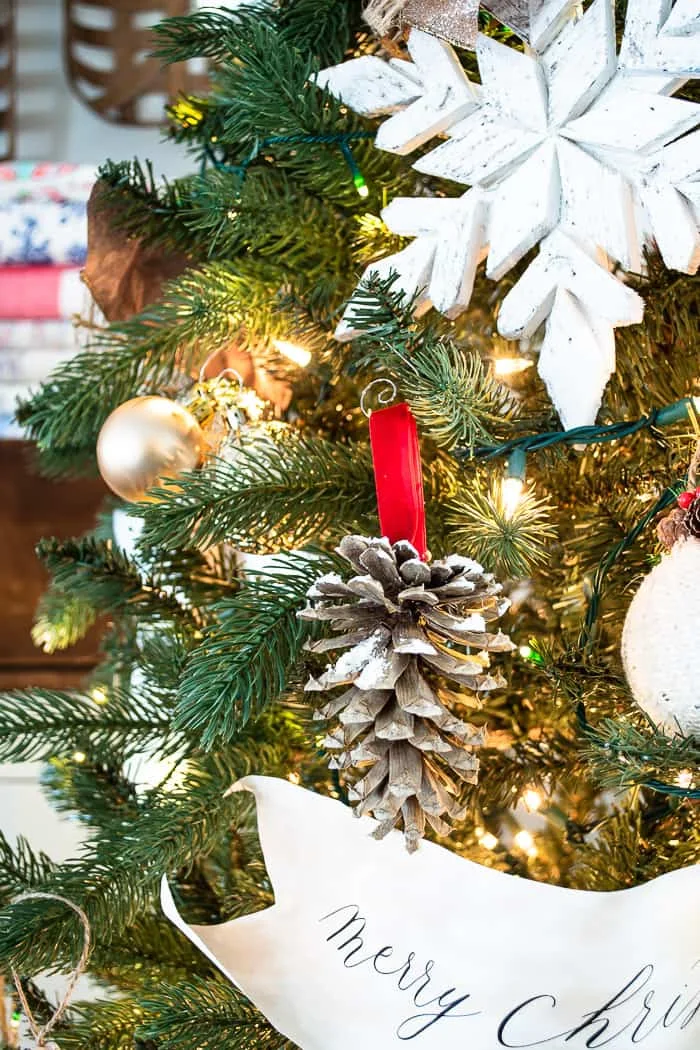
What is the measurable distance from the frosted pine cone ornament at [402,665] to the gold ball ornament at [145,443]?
194 mm

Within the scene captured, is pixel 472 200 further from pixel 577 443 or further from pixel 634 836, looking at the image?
pixel 634 836

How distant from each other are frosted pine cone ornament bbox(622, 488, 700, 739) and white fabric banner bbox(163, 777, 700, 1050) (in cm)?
6

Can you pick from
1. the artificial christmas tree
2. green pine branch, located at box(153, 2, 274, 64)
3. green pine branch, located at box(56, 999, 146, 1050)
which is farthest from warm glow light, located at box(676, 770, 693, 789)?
green pine branch, located at box(153, 2, 274, 64)

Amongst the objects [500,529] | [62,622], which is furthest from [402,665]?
[62,622]

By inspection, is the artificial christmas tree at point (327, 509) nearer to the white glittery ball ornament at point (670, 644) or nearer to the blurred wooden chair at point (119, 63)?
the white glittery ball ornament at point (670, 644)

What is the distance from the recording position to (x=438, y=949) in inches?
13.2

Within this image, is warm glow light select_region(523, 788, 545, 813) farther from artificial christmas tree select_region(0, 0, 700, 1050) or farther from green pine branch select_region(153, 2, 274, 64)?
green pine branch select_region(153, 2, 274, 64)

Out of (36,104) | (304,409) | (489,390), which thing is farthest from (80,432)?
(36,104)

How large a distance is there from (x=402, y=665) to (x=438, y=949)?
10 centimetres

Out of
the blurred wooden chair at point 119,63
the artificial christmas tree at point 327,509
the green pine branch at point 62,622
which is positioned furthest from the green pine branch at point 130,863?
the blurred wooden chair at point 119,63

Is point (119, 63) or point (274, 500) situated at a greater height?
point (119, 63)

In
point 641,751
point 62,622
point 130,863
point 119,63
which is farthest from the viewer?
point 119,63

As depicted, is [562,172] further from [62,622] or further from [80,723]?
[62,622]

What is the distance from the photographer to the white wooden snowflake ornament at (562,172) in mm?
318
